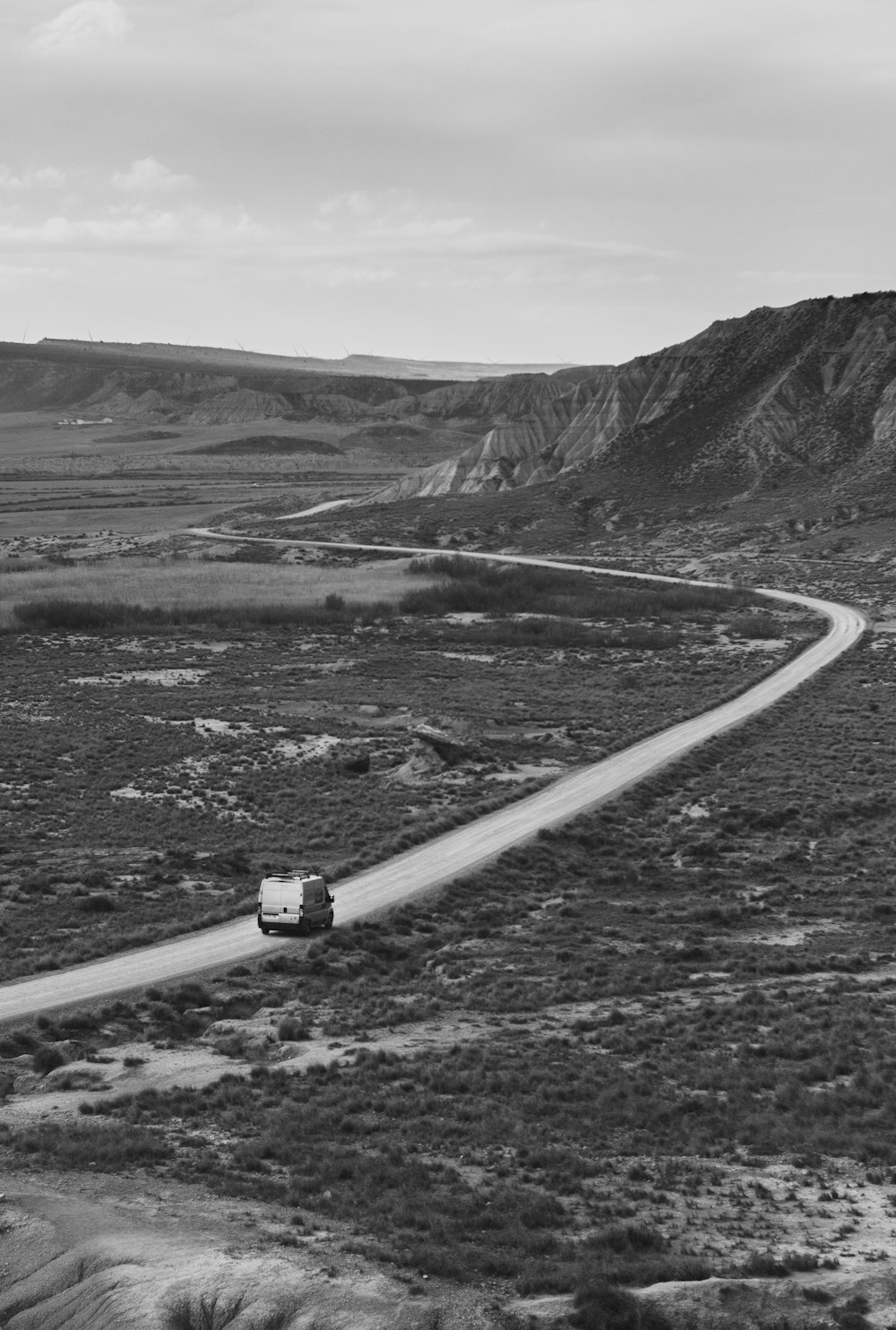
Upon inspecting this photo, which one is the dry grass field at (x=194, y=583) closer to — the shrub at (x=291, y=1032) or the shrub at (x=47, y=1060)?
the shrub at (x=291, y=1032)

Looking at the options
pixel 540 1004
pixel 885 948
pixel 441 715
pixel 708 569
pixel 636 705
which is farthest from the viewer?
pixel 708 569

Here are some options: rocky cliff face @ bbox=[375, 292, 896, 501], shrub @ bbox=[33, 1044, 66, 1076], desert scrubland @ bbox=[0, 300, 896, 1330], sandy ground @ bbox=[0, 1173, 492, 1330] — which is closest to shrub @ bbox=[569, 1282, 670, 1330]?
desert scrubland @ bbox=[0, 300, 896, 1330]

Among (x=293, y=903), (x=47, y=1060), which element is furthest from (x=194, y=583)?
(x=47, y=1060)

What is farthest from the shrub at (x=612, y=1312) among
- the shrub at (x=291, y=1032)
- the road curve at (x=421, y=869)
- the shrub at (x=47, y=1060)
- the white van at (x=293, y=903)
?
the white van at (x=293, y=903)

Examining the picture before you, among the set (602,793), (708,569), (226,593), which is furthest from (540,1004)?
(708,569)

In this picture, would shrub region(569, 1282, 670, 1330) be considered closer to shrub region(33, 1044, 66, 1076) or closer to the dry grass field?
shrub region(33, 1044, 66, 1076)

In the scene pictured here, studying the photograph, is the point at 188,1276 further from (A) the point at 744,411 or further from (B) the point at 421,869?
(A) the point at 744,411

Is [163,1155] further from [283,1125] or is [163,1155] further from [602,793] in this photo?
[602,793]

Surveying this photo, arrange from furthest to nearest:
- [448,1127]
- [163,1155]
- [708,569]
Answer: [708,569] < [448,1127] < [163,1155]
